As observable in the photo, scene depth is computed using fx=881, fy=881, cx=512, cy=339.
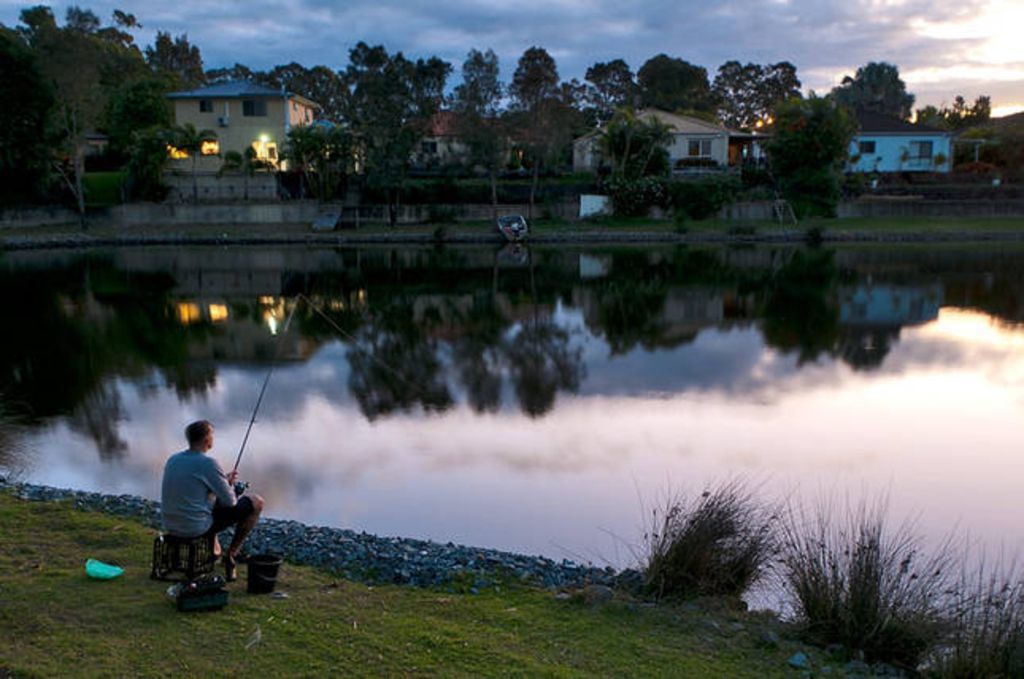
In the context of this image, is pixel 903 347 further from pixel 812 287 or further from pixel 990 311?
pixel 812 287

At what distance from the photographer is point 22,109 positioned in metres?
49.4

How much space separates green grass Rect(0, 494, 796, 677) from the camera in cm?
518

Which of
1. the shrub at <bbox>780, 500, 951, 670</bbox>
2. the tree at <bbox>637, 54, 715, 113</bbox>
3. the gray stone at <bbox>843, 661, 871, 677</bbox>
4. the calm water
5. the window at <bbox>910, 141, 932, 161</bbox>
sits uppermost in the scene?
the tree at <bbox>637, 54, 715, 113</bbox>

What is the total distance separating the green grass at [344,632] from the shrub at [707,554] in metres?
0.45

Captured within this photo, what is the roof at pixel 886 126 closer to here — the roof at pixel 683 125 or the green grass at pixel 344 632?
the roof at pixel 683 125

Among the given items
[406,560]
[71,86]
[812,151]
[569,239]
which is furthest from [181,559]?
[71,86]

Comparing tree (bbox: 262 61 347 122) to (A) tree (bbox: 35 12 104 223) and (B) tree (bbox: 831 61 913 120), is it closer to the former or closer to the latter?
(A) tree (bbox: 35 12 104 223)

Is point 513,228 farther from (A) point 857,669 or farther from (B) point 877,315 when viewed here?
(A) point 857,669

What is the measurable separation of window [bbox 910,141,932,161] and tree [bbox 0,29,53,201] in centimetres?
5380

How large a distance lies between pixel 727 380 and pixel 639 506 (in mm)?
6967

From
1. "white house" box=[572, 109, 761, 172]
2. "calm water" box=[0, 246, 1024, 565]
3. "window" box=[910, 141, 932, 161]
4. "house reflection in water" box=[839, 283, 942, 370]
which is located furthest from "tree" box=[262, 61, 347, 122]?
"house reflection in water" box=[839, 283, 942, 370]

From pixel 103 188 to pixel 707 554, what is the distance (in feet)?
193

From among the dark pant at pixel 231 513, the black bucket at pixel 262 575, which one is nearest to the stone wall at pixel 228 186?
the dark pant at pixel 231 513

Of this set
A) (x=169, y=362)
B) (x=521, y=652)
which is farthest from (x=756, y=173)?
(x=521, y=652)
